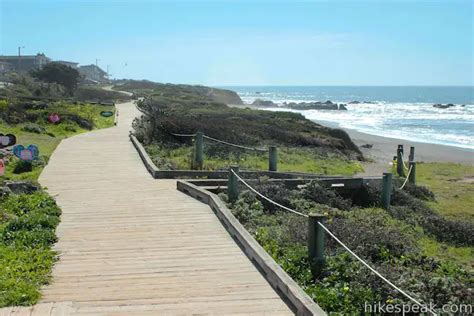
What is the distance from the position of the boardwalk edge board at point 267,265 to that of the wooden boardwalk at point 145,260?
10 centimetres

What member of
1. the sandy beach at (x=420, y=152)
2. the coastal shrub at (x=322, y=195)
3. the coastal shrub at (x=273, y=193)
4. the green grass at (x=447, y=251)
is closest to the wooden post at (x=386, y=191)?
the coastal shrub at (x=322, y=195)

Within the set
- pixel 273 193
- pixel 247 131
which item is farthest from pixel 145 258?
pixel 247 131

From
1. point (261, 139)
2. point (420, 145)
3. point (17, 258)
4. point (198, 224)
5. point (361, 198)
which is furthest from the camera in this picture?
point (420, 145)

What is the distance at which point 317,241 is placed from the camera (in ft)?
21.4

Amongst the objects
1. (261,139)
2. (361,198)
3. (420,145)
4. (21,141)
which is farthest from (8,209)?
(420,145)

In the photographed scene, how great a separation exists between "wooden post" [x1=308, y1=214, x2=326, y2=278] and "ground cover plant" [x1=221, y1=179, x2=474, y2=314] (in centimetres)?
9

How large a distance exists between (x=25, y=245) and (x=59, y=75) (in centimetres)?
7220

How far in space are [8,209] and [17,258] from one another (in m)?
2.89

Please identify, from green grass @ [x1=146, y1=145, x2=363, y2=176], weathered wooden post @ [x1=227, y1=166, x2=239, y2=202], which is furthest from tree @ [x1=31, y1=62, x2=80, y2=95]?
weathered wooden post @ [x1=227, y1=166, x2=239, y2=202]

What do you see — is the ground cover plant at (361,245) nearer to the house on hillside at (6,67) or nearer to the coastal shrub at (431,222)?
the coastal shrub at (431,222)

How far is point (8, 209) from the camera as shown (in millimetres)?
9203

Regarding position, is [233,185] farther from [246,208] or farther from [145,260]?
[145,260]

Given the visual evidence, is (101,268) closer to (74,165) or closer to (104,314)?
(104,314)

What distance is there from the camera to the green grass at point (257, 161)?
16.0 m
